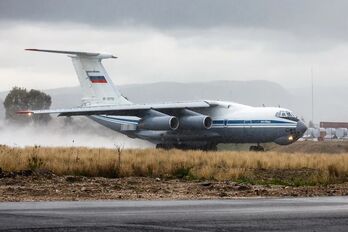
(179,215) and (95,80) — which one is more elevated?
(95,80)

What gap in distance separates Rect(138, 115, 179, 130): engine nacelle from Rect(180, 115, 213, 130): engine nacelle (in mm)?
520

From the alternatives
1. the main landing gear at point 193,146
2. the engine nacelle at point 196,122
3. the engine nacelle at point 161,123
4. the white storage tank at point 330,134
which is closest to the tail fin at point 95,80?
the main landing gear at point 193,146

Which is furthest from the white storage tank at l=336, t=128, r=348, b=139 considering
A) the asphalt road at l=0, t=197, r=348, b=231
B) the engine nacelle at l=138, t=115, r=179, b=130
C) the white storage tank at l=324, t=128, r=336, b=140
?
the asphalt road at l=0, t=197, r=348, b=231

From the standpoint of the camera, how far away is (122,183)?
73.2 feet

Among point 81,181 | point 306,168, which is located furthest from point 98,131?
point 81,181

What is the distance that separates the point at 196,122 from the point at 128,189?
29.6 meters

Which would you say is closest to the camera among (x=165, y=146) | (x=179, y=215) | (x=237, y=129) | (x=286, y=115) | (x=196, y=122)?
(x=179, y=215)

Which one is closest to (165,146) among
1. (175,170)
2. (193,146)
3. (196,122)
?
(193,146)

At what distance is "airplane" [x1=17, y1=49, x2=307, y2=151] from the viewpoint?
159ft

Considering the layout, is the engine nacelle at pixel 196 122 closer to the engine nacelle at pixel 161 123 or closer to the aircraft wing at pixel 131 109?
the engine nacelle at pixel 161 123

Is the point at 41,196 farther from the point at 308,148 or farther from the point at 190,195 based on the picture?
the point at 308,148

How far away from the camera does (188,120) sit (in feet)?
166

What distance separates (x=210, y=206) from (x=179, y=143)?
1494 inches

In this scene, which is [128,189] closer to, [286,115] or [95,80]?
[286,115]
